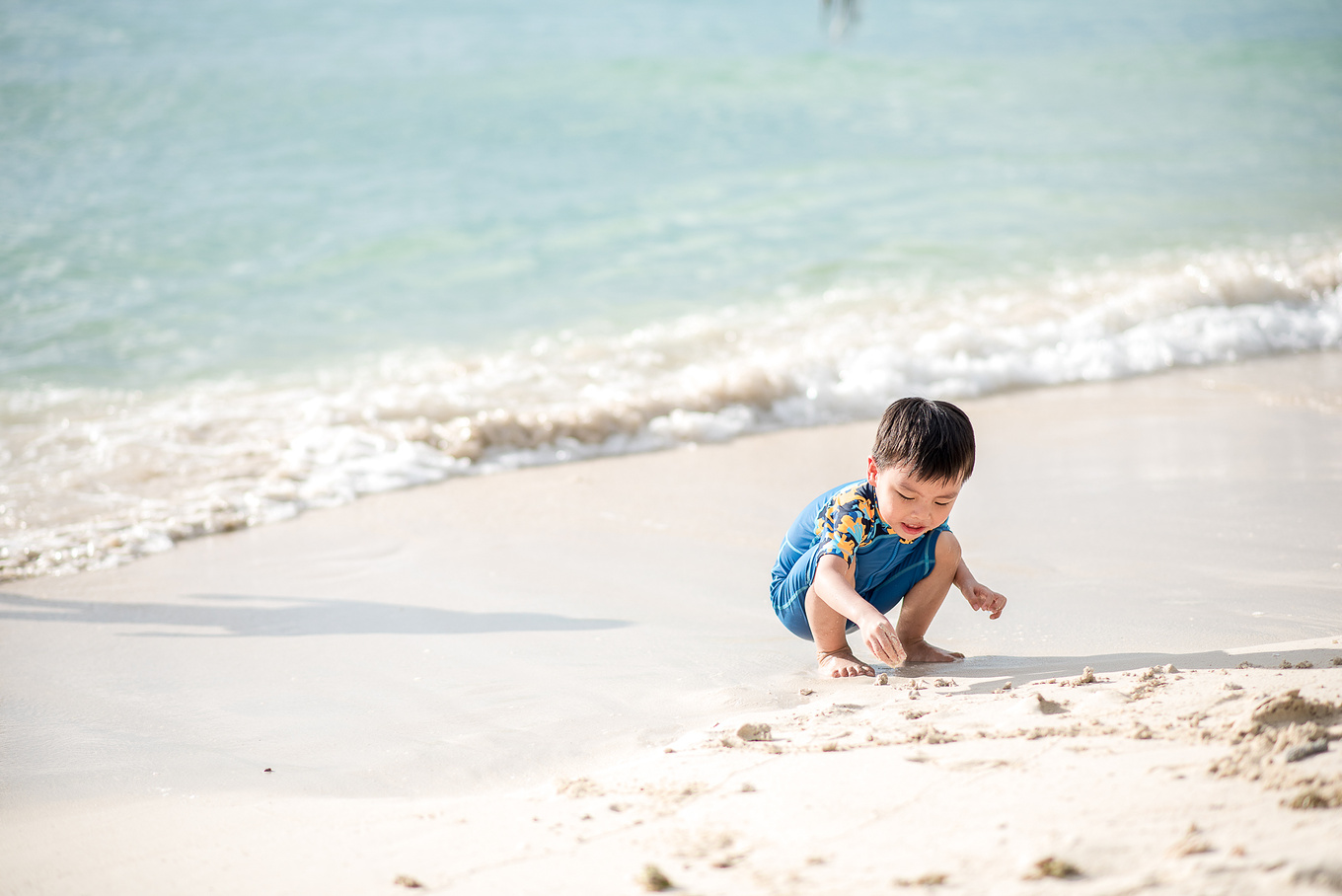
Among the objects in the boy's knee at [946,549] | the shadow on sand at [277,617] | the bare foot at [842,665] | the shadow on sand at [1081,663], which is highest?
the boy's knee at [946,549]

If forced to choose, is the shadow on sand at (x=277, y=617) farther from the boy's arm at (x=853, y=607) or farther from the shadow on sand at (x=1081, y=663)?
the shadow on sand at (x=1081, y=663)

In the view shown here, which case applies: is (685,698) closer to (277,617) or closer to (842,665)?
(842,665)

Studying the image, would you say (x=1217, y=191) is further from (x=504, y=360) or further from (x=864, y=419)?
(x=504, y=360)

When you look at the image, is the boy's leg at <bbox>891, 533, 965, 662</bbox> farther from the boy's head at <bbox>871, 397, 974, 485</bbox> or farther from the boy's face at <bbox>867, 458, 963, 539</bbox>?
the boy's head at <bbox>871, 397, 974, 485</bbox>

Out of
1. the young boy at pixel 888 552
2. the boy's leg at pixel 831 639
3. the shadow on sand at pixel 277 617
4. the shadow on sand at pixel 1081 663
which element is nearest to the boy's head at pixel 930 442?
the young boy at pixel 888 552

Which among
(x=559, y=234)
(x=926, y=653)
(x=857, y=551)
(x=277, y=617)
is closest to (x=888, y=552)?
(x=857, y=551)

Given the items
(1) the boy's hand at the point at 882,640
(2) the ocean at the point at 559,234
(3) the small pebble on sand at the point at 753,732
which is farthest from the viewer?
(2) the ocean at the point at 559,234

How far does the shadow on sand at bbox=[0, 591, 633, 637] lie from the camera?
3291 mm

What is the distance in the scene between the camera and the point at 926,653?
284cm

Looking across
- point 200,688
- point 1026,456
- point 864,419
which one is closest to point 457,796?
point 200,688

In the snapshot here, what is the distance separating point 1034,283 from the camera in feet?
26.5

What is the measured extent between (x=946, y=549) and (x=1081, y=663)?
0.45 meters

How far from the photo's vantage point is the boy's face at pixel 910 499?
2.53 meters

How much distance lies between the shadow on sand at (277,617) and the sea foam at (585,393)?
1.52 feet
